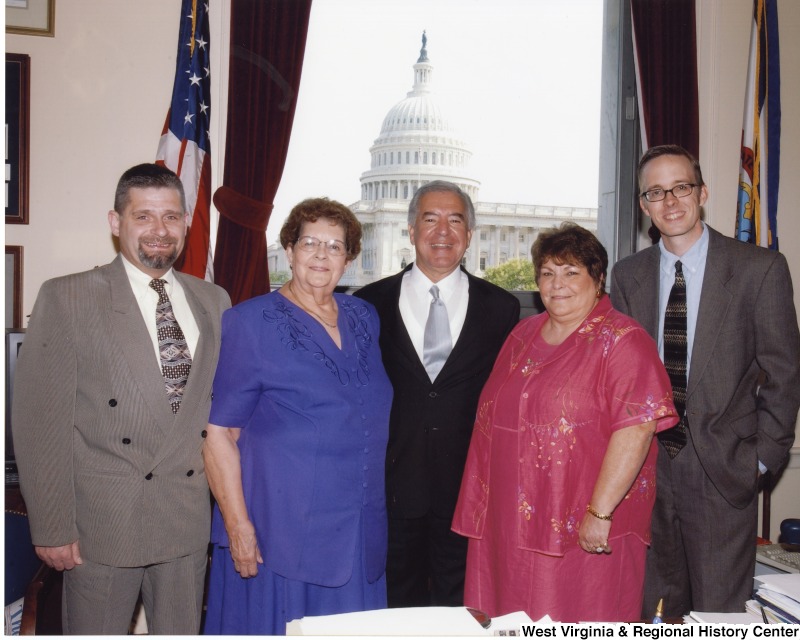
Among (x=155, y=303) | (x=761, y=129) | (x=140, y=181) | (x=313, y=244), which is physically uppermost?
(x=761, y=129)

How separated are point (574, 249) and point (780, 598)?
Result: 1054 mm

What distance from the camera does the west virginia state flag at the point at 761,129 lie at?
11.0 feet

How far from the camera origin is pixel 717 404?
2.16 meters

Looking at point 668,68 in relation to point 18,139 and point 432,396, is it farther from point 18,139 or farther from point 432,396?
point 18,139

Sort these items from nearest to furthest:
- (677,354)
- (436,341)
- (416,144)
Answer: (677,354)
(436,341)
(416,144)

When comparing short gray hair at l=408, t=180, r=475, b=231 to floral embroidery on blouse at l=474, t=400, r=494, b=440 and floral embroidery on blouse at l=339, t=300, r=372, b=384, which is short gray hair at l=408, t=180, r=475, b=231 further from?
floral embroidery on blouse at l=474, t=400, r=494, b=440

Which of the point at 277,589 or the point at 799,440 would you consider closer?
the point at 277,589

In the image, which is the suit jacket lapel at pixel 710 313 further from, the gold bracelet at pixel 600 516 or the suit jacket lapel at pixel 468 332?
the suit jacket lapel at pixel 468 332

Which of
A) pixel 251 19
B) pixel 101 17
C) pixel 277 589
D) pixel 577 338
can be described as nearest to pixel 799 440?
pixel 577 338

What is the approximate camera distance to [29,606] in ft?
5.67

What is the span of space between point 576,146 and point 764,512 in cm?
221

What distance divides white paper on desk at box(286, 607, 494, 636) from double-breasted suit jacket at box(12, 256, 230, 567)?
2.47 ft

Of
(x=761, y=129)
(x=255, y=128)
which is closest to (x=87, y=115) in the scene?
(x=255, y=128)

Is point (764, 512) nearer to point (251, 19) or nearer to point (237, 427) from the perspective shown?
point (237, 427)
